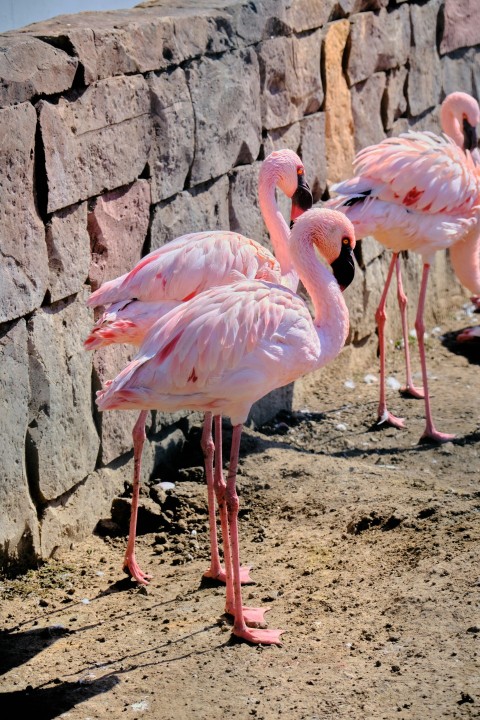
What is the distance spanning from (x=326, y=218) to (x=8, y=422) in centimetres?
159

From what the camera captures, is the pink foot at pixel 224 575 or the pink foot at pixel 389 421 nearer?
the pink foot at pixel 224 575

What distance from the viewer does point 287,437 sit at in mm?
6523

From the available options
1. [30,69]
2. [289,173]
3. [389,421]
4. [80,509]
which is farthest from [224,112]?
[80,509]

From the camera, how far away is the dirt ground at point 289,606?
12.4ft

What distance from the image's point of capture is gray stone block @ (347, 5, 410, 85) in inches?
297

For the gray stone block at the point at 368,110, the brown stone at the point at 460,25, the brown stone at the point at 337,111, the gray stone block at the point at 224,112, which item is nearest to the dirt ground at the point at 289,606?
the gray stone block at the point at 224,112

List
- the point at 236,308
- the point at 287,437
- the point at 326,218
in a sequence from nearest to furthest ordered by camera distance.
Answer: the point at 236,308 < the point at 326,218 < the point at 287,437

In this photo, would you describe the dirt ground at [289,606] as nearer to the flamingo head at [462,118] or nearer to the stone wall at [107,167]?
the stone wall at [107,167]

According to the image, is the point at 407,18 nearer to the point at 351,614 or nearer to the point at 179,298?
the point at 179,298

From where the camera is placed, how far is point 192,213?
594 cm

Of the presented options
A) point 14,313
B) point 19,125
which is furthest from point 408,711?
point 19,125

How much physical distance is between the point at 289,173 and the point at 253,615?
2289mm

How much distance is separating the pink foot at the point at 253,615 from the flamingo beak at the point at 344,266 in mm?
1375

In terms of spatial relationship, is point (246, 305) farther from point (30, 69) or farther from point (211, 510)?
point (30, 69)
